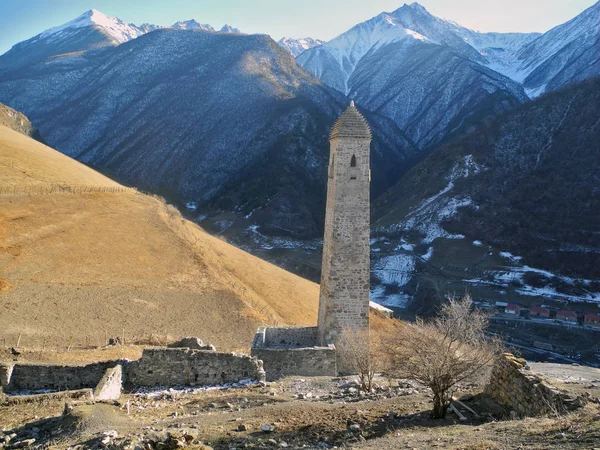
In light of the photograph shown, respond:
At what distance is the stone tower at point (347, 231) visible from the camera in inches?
725

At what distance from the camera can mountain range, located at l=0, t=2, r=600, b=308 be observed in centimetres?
9375

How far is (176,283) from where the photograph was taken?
1169 inches

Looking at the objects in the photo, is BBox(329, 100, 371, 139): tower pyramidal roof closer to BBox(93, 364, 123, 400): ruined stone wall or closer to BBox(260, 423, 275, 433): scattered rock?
BBox(93, 364, 123, 400): ruined stone wall

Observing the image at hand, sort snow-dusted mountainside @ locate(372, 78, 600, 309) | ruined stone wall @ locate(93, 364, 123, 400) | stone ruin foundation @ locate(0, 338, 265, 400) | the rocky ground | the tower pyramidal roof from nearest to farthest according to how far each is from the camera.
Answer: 1. the rocky ground
2. ruined stone wall @ locate(93, 364, 123, 400)
3. stone ruin foundation @ locate(0, 338, 265, 400)
4. the tower pyramidal roof
5. snow-dusted mountainside @ locate(372, 78, 600, 309)

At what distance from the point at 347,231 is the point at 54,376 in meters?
10.7

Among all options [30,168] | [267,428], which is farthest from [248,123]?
[267,428]

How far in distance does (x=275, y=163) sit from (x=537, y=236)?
57574mm

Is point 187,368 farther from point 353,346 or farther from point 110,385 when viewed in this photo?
point 353,346

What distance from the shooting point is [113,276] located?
28703mm

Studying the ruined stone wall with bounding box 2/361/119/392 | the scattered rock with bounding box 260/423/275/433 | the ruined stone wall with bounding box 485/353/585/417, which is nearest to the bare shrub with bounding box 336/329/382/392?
the ruined stone wall with bounding box 485/353/585/417

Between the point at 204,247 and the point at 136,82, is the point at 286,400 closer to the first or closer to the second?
the point at 204,247

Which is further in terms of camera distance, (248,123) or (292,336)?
(248,123)

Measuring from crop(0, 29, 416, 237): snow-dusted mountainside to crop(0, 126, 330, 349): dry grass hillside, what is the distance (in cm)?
5200

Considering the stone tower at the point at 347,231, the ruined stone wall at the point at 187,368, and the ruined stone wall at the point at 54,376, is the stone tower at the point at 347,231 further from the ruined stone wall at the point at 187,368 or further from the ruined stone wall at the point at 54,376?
the ruined stone wall at the point at 54,376
